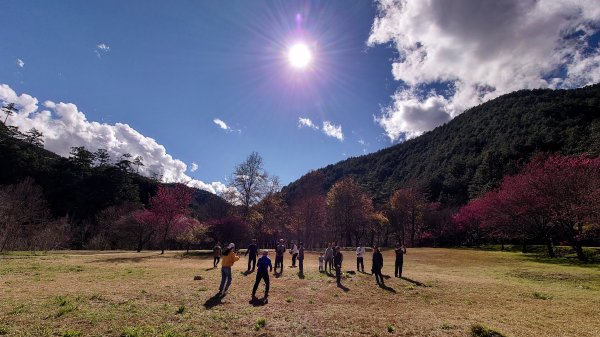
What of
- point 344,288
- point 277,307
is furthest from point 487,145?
point 277,307

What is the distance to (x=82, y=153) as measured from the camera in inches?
2975

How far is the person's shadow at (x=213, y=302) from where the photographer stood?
513 inches

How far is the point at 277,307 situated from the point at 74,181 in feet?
253

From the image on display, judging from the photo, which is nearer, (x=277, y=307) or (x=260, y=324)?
(x=260, y=324)

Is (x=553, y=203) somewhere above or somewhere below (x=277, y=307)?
above

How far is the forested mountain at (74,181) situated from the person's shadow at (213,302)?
2089 inches

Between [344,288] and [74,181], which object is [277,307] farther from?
[74,181]

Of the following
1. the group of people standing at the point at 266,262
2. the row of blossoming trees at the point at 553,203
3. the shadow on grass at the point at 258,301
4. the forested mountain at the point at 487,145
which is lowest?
the shadow on grass at the point at 258,301

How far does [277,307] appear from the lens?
44.4 ft

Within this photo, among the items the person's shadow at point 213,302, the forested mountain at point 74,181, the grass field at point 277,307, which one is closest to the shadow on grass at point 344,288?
the grass field at point 277,307

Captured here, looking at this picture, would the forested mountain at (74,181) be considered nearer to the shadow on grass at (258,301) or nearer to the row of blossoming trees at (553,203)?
the shadow on grass at (258,301)

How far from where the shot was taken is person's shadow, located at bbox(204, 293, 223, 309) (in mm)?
13027

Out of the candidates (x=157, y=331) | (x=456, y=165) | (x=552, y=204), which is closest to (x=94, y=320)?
(x=157, y=331)

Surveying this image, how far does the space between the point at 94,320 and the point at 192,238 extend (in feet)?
131
